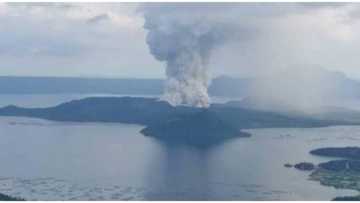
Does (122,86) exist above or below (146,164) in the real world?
above

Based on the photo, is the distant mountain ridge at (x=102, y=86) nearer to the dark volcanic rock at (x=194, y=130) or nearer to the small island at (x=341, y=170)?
the dark volcanic rock at (x=194, y=130)

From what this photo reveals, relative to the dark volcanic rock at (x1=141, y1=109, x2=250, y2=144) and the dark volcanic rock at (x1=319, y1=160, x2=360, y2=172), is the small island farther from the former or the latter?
the dark volcanic rock at (x1=141, y1=109, x2=250, y2=144)

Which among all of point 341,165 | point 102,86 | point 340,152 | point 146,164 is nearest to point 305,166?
point 341,165

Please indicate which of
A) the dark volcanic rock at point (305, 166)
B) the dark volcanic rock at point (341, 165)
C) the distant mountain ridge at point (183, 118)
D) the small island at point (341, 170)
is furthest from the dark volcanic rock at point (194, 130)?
the dark volcanic rock at point (341, 165)

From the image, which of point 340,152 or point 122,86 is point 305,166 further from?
point 122,86

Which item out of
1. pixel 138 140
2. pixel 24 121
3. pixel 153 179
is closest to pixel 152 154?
pixel 138 140

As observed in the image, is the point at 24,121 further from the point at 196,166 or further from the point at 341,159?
the point at 341,159

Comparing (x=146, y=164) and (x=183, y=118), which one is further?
(x=183, y=118)
